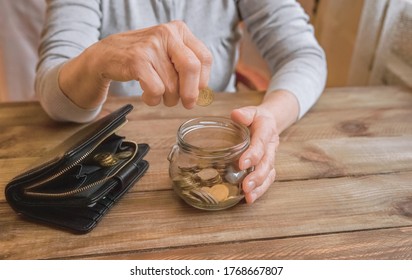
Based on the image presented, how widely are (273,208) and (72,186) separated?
312 mm

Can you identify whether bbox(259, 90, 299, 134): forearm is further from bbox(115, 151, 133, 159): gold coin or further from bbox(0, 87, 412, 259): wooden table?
bbox(115, 151, 133, 159): gold coin

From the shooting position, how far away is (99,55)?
77 cm

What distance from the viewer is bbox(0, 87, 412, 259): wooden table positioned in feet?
2.00

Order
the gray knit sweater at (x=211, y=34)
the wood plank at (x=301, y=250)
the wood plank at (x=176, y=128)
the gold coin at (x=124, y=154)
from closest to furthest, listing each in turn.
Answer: the wood plank at (x=301, y=250) < the gold coin at (x=124, y=154) < the wood plank at (x=176, y=128) < the gray knit sweater at (x=211, y=34)

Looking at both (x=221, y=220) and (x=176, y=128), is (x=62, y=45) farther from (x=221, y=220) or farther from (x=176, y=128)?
(x=221, y=220)

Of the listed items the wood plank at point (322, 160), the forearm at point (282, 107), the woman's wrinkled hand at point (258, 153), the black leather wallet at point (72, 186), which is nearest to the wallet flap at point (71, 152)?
the black leather wallet at point (72, 186)

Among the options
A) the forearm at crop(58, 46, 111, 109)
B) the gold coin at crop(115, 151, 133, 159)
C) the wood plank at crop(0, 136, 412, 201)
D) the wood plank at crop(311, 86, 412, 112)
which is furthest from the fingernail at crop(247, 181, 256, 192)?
the wood plank at crop(311, 86, 412, 112)

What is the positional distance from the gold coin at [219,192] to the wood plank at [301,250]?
74 millimetres

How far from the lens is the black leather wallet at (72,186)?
63cm

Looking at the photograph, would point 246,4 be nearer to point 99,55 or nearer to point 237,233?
point 99,55

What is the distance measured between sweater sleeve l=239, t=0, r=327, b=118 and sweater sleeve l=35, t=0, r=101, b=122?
418 mm

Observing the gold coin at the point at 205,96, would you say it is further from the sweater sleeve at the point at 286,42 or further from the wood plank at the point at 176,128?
the sweater sleeve at the point at 286,42
